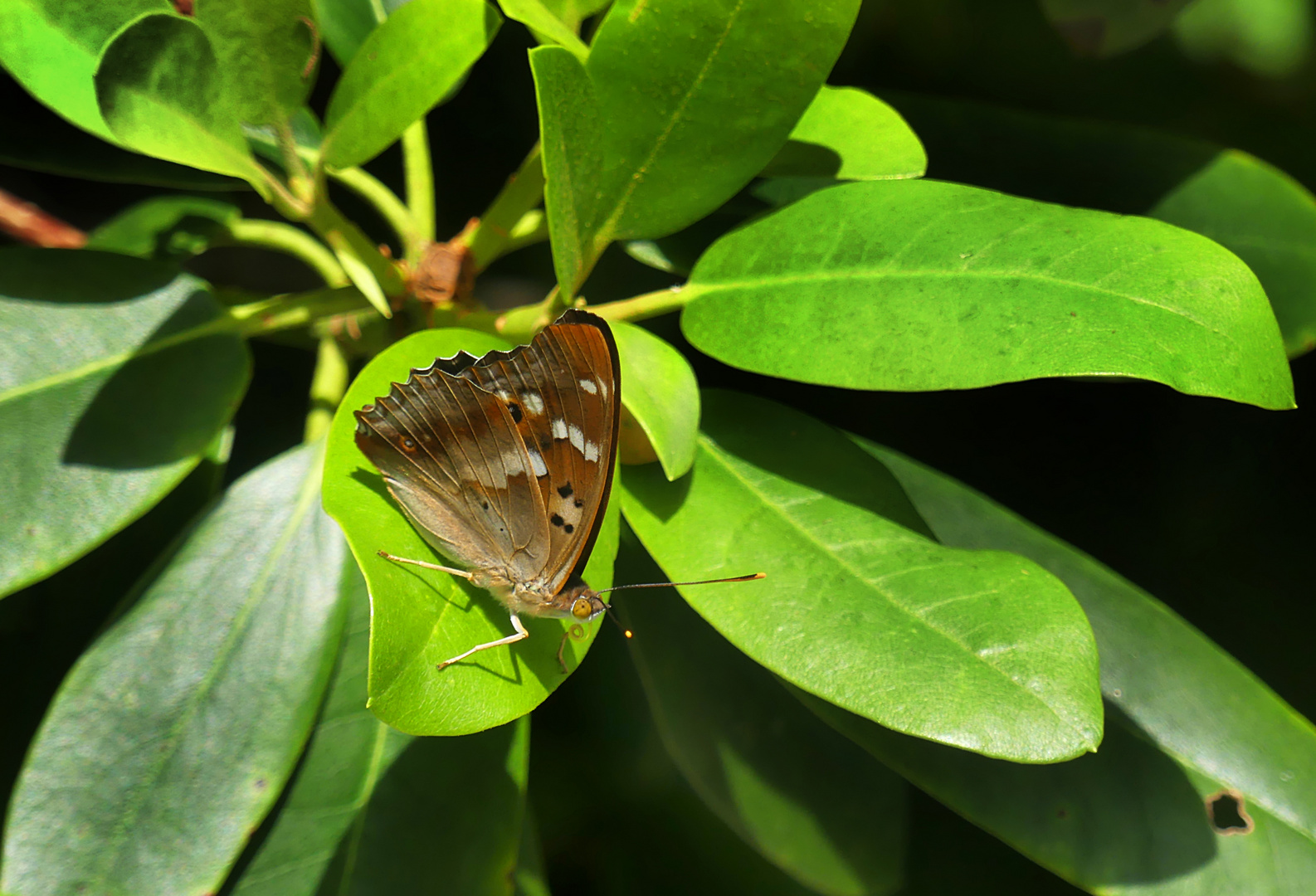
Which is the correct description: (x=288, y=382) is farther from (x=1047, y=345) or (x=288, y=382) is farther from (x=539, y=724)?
(x=1047, y=345)

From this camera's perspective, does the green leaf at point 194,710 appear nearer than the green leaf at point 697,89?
No

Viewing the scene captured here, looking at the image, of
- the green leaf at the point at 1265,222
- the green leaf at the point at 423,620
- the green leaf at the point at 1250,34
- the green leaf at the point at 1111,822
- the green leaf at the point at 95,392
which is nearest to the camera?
the green leaf at the point at 423,620

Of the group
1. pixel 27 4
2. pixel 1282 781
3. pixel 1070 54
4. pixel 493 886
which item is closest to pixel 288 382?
pixel 27 4

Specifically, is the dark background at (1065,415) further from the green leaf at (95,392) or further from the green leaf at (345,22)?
the green leaf at (95,392)

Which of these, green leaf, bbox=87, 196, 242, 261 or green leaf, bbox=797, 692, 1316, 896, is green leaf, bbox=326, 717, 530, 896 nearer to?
green leaf, bbox=797, 692, 1316, 896

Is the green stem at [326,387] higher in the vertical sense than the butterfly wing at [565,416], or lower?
lower

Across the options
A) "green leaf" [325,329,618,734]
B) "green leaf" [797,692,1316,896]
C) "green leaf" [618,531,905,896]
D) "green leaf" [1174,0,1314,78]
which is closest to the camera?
"green leaf" [325,329,618,734]

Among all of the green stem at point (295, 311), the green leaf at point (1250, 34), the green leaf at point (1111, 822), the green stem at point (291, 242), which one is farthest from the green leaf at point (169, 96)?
the green leaf at point (1250, 34)

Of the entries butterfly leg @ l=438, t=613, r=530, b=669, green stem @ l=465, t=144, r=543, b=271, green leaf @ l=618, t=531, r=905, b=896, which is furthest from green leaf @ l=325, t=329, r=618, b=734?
green leaf @ l=618, t=531, r=905, b=896
